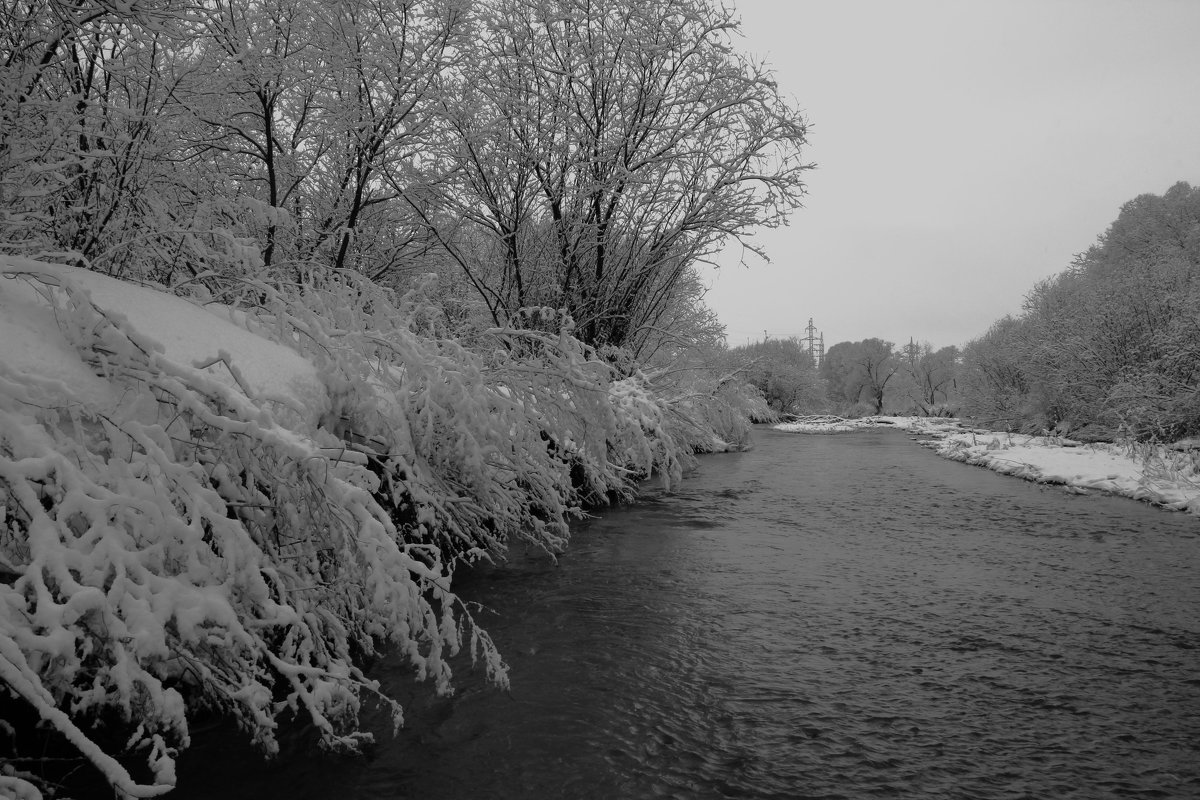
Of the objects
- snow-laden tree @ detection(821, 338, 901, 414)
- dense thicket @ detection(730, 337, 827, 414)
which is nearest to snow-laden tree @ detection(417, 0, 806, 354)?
dense thicket @ detection(730, 337, 827, 414)

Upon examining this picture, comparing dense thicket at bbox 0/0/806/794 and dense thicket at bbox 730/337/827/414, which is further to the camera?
dense thicket at bbox 730/337/827/414

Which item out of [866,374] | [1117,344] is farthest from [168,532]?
[866,374]

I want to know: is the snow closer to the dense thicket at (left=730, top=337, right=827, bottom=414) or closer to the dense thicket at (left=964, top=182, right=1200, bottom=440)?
the dense thicket at (left=964, top=182, right=1200, bottom=440)

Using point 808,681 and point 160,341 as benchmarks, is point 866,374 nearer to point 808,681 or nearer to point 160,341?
point 808,681

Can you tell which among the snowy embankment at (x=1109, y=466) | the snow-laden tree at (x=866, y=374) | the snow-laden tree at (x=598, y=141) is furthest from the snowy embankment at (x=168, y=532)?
the snow-laden tree at (x=866, y=374)

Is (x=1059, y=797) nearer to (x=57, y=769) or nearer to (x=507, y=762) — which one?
(x=507, y=762)

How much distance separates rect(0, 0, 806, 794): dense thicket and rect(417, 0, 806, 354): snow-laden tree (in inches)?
2.2

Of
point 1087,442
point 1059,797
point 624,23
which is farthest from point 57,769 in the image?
point 1087,442

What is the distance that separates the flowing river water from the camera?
136 inches

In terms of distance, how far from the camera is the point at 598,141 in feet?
37.6

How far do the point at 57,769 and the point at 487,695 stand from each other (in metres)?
2.12

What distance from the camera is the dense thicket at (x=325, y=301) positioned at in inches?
106

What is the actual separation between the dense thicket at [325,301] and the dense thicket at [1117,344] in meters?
9.86

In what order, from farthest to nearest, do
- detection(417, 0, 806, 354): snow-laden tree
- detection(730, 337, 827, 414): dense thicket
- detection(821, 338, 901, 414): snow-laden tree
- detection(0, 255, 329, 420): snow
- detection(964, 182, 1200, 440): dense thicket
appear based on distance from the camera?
detection(821, 338, 901, 414): snow-laden tree, detection(730, 337, 827, 414): dense thicket, detection(964, 182, 1200, 440): dense thicket, detection(417, 0, 806, 354): snow-laden tree, detection(0, 255, 329, 420): snow
